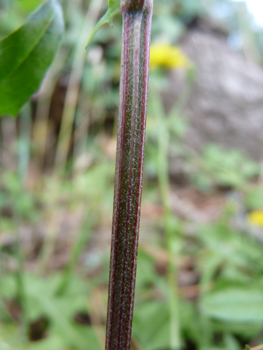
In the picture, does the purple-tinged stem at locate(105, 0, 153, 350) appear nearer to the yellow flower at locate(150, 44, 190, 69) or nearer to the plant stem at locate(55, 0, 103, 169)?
the yellow flower at locate(150, 44, 190, 69)

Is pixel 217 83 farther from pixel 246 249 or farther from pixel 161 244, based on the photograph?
pixel 246 249

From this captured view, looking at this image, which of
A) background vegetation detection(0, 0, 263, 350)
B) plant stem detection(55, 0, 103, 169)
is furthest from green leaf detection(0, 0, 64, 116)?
plant stem detection(55, 0, 103, 169)

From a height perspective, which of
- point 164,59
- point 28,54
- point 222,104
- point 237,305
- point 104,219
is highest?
point 222,104

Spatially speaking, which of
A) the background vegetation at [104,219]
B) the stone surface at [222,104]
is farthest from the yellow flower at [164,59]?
the stone surface at [222,104]

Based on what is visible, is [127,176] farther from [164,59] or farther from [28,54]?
[164,59]

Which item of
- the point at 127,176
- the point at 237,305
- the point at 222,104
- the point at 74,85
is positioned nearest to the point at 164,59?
the point at 237,305

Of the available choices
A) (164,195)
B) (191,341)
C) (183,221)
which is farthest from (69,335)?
(183,221)
